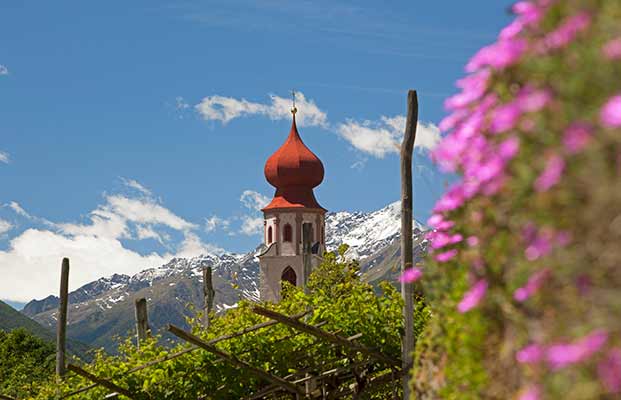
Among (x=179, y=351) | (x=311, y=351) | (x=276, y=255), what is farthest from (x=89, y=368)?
(x=276, y=255)

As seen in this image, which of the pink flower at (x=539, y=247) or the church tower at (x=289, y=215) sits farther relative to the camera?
the church tower at (x=289, y=215)

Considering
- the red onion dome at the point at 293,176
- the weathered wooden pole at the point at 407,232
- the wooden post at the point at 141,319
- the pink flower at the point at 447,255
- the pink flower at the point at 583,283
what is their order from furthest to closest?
the red onion dome at the point at 293,176 → the wooden post at the point at 141,319 → the weathered wooden pole at the point at 407,232 → the pink flower at the point at 447,255 → the pink flower at the point at 583,283

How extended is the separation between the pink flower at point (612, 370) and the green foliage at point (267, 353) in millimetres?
10108

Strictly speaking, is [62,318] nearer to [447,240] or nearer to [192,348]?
[192,348]

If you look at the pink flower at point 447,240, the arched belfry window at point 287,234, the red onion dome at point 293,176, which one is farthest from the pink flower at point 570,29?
the arched belfry window at point 287,234

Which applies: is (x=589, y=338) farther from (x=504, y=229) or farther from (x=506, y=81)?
(x=506, y=81)

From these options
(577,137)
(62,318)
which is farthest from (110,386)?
(577,137)

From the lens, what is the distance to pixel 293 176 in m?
67.7

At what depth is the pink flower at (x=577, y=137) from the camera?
2514 mm

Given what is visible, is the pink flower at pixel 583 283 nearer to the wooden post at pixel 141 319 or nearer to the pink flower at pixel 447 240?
the pink flower at pixel 447 240

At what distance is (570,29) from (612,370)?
3.36 ft

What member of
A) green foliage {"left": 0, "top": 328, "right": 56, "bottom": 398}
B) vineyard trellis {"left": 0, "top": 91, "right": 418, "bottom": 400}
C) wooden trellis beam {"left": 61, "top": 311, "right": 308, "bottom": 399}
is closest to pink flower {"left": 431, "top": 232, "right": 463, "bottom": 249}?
vineyard trellis {"left": 0, "top": 91, "right": 418, "bottom": 400}

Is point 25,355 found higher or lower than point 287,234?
lower

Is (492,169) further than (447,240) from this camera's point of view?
No
